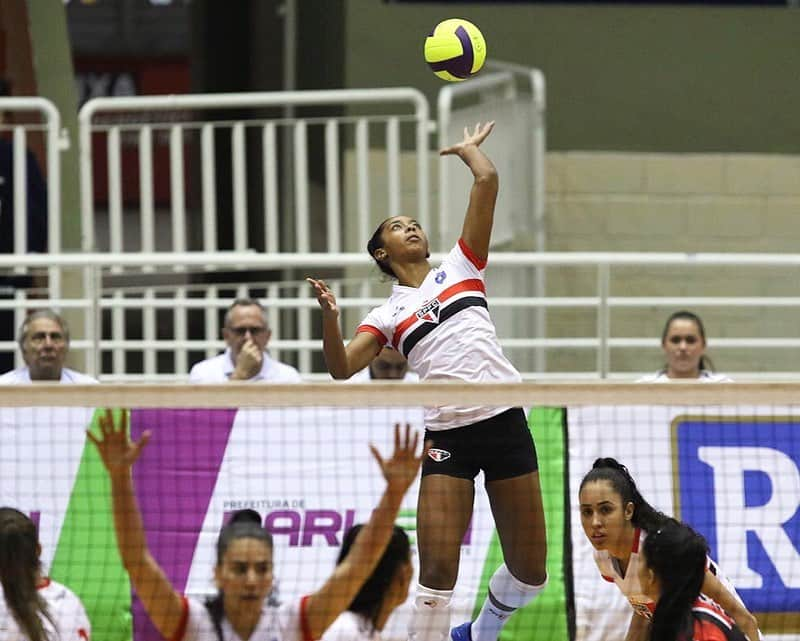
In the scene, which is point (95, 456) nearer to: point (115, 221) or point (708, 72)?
point (115, 221)

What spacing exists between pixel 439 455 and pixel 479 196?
1178 mm

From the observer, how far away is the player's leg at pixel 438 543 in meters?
7.64

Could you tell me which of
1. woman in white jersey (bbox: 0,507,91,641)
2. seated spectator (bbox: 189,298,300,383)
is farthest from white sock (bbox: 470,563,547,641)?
seated spectator (bbox: 189,298,300,383)

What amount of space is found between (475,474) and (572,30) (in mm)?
7191

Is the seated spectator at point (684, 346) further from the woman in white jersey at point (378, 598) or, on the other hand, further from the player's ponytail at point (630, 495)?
the woman in white jersey at point (378, 598)

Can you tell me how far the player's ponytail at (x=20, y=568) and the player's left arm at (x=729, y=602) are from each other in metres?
2.51

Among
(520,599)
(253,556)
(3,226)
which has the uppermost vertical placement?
(3,226)

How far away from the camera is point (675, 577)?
6.10 meters

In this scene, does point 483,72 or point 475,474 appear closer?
point 475,474

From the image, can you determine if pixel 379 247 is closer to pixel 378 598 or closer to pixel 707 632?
pixel 378 598

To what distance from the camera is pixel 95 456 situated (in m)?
9.16

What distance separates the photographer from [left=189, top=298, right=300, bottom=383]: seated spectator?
1038 cm

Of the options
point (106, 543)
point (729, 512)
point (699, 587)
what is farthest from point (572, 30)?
point (699, 587)

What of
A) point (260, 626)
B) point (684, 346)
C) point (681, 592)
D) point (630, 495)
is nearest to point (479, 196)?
point (630, 495)
